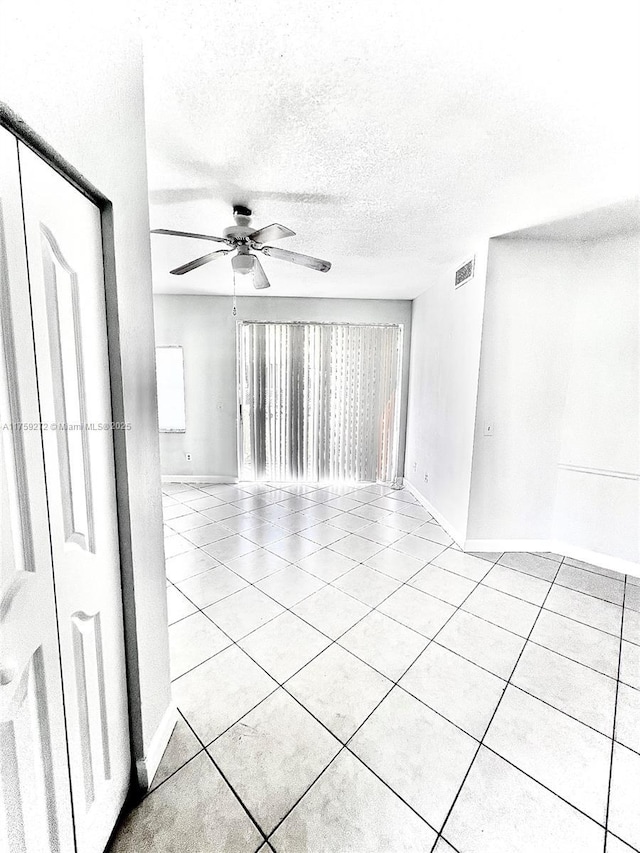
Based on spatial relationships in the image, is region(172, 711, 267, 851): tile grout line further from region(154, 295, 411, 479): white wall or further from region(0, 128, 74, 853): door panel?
region(154, 295, 411, 479): white wall

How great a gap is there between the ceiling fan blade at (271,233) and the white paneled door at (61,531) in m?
1.19

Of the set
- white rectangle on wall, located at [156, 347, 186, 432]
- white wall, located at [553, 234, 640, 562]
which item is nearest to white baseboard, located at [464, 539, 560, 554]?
white wall, located at [553, 234, 640, 562]

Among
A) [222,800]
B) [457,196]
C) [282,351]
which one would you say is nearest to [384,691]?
[222,800]

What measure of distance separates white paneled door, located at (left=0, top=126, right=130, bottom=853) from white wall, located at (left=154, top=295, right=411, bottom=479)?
4.11 meters

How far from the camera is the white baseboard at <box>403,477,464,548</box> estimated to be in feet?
11.4

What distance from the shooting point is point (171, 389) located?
5.25m

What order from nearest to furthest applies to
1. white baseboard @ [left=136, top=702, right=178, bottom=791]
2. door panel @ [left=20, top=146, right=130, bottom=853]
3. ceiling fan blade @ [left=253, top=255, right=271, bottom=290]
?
1. door panel @ [left=20, top=146, right=130, bottom=853]
2. white baseboard @ [left=136, top=702, right=178, bottom=791]
3. ceiling fan blade @ [left=253, top=255, right=271, bottom=290]

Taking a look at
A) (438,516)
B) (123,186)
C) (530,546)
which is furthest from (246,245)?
(530,546)

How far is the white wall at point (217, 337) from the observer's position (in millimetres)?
5074

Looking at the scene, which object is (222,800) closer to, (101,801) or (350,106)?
(101,801)

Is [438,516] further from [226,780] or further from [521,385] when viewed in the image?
[226,780]

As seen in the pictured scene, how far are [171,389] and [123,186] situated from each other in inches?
173

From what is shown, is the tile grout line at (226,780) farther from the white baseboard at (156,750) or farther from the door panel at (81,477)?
the door panel at (81,477)

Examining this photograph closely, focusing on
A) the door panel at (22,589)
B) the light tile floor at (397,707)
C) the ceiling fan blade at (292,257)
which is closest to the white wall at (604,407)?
the light tile floor at (397,707)
